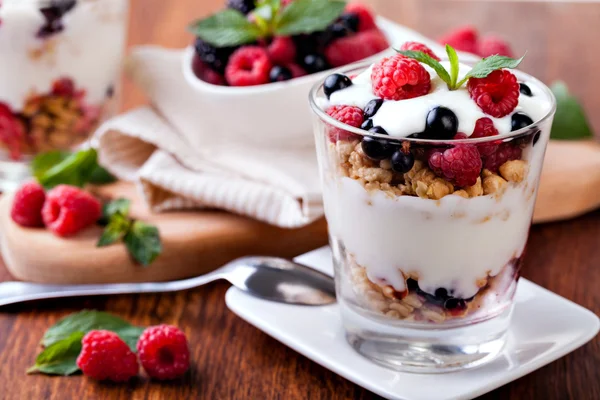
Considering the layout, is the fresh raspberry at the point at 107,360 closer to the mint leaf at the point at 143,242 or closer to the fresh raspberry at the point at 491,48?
the mint leaf at the point at 143,242

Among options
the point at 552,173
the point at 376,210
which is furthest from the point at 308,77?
the point at 376,210

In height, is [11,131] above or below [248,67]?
below

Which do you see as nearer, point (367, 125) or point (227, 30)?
point (367, 125)

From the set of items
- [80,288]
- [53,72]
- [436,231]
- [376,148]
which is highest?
[376,148]

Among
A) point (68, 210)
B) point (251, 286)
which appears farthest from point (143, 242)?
point (251, 286)

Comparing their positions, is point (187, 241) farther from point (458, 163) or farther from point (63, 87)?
point (458, 163)

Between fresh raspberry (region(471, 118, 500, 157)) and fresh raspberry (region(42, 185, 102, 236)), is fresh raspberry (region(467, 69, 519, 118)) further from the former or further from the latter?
fresh raspberry (region(42, 185, 102, 236))

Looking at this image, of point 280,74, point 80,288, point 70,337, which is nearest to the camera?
point 70,337
